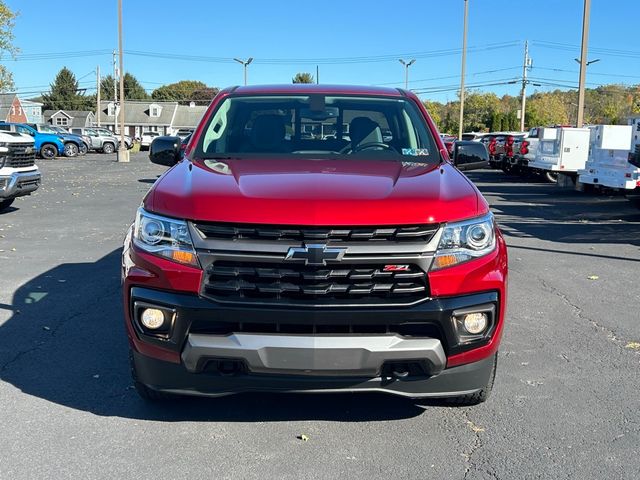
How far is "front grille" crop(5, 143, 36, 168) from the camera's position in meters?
11.2

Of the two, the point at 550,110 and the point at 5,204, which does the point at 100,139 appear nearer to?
the point at 5,204

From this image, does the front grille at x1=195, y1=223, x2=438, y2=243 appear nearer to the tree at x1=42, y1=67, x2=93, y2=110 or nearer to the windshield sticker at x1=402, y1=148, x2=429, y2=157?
the windshield sticker at x1=402, y1=148, x2=429, y2=157

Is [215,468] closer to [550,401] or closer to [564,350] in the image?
[550,401]

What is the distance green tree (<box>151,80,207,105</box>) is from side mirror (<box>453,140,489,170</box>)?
124045 mm

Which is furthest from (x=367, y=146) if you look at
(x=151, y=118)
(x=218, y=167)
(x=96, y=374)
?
(x=151, y=118)

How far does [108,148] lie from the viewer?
44.6 meters

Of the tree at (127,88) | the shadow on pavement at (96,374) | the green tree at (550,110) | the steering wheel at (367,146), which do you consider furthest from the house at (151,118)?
the steering wheel at (367,146)

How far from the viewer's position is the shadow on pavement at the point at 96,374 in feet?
12.6

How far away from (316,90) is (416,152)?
1.05 m

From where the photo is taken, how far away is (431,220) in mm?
3195

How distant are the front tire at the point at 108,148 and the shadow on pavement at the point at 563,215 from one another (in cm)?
3071

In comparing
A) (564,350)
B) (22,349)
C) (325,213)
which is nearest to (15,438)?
(22,349)

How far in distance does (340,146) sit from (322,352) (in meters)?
1.88

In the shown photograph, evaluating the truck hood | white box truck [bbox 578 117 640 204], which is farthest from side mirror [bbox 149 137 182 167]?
white box truck [bbox 578 117 640 204]
